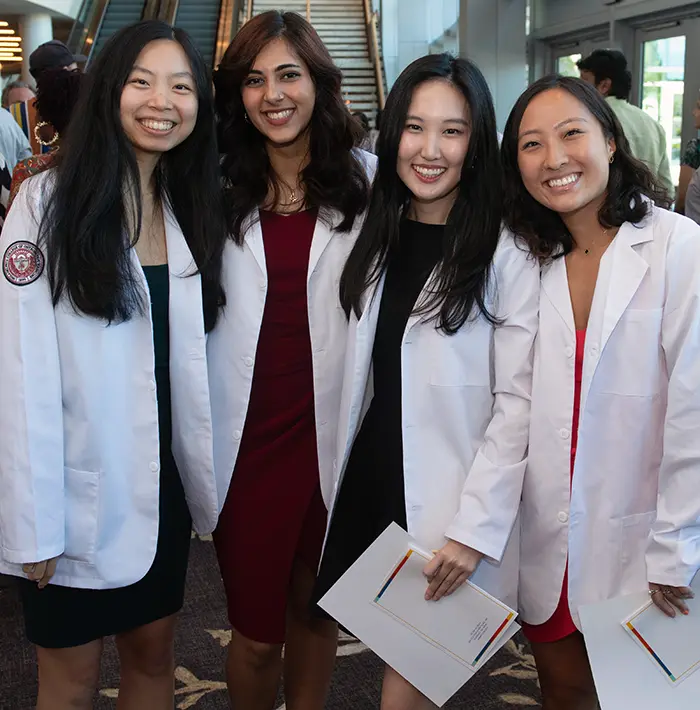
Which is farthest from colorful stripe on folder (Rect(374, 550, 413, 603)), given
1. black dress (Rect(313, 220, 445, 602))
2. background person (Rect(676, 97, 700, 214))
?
background person (Rect(676, 97, 700, 214))

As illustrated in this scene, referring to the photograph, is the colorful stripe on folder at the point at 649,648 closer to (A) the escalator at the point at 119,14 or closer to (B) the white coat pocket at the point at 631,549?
(B) the white coat pocket at the point at 631,549

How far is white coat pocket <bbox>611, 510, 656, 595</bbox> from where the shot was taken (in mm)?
1979

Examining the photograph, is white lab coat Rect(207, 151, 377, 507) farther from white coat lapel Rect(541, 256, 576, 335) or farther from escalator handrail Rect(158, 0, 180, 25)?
escalator handrail Rect(158, 0, 180, 25)

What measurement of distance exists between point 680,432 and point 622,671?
521mm

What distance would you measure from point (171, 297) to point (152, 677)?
0.99m

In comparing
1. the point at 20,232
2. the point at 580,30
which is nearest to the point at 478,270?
the point at 20,232

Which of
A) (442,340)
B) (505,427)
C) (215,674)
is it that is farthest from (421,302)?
(215,674)

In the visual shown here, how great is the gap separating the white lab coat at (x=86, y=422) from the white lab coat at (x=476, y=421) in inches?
20.9

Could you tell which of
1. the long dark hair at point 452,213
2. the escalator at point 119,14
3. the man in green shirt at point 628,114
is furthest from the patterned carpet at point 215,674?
the escalator at point 119,14

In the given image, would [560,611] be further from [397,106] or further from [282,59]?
[282,59]

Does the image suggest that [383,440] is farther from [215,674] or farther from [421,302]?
[215,674]

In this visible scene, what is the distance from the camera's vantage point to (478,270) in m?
2.03

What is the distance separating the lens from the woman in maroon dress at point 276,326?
2.29 metres

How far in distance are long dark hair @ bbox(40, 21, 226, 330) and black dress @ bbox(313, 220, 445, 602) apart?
45 centimetres
